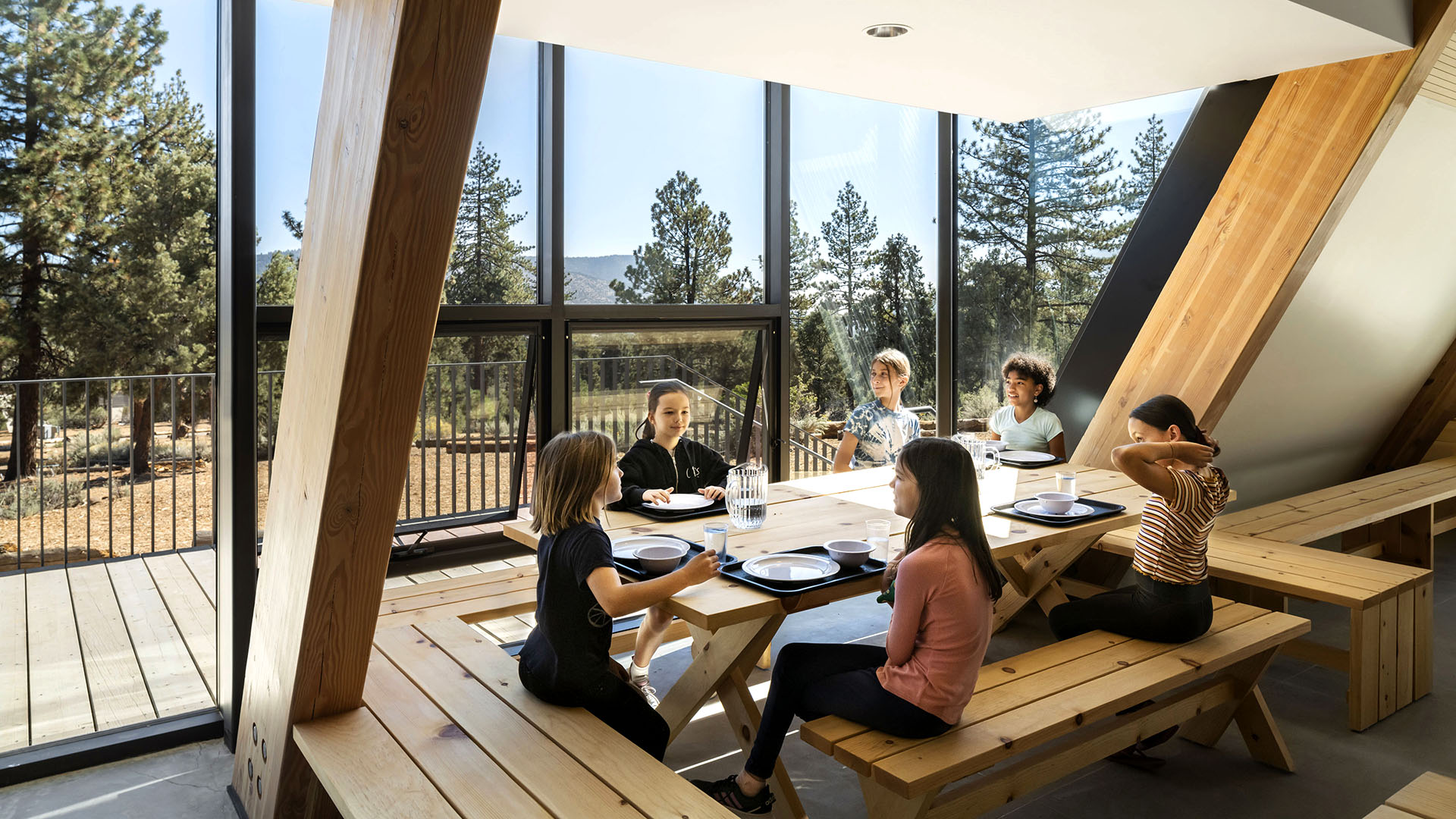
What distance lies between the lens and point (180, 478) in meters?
4.41

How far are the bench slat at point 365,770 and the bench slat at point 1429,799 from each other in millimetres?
1671

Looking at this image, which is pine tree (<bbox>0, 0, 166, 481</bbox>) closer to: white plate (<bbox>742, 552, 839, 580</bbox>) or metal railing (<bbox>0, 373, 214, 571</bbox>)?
metal railing (<bbox>0, 373, 214, 571</bbox>)

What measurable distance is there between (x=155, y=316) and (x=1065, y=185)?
4.25 m

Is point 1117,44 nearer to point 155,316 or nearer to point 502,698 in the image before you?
point 502,698

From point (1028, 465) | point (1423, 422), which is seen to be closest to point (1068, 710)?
point (1028, 465)

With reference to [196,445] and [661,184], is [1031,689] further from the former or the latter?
[196,445]

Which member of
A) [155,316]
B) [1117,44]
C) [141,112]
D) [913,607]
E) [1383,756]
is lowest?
[1383,756]

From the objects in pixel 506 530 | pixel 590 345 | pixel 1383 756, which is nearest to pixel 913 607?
pixel 506 530

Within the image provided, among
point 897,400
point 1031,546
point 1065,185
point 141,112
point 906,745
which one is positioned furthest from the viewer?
point 1065,185

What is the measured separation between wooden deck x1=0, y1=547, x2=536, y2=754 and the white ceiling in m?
2.37

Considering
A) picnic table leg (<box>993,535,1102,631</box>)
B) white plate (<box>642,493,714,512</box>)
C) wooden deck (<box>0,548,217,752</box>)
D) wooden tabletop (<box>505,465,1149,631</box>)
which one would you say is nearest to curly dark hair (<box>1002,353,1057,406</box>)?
wooden tabletop (<box>505,465,1149,631</box>)

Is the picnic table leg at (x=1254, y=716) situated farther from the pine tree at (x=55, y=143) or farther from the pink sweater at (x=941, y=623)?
the pine tree at (x=55, y=143)

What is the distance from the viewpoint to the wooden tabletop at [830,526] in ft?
7.18

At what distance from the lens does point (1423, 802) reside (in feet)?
5.47
